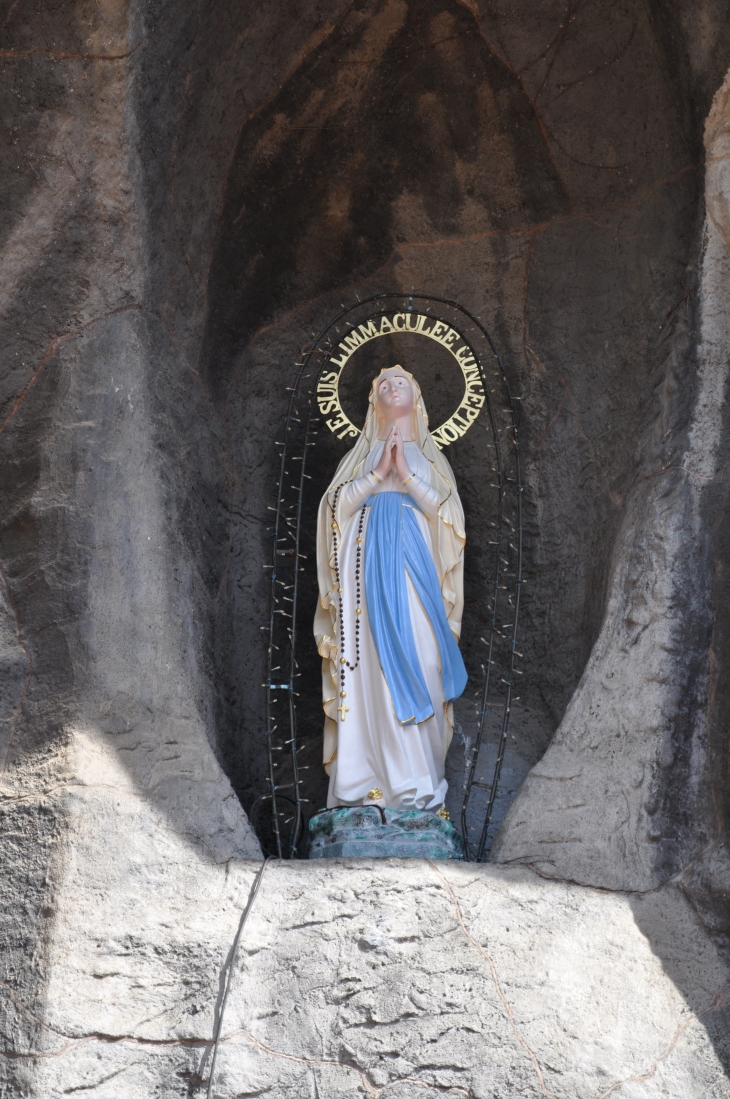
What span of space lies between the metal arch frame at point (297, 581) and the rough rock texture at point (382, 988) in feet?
1.84

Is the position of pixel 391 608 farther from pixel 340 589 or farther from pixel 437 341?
pixel 437 341

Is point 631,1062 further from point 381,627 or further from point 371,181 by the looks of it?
point 371,181

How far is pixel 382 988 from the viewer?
3641 mm

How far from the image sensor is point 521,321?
512 centimetres

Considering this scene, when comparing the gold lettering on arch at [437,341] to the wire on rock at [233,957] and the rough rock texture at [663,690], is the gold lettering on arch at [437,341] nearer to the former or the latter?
the rough rock texture at [663,690]

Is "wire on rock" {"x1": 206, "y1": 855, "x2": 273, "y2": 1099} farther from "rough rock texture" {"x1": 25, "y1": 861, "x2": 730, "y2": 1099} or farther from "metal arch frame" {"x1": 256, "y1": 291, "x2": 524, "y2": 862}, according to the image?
"metal arch frame" {"x1": 256, "y1": 291, "x2": 524, "y2": 862}

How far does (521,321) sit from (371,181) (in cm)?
75

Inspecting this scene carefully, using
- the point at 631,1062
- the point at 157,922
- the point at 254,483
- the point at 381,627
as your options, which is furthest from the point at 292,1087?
the point at 254,483

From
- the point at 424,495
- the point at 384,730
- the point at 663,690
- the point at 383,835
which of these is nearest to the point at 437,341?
the point at 424,495

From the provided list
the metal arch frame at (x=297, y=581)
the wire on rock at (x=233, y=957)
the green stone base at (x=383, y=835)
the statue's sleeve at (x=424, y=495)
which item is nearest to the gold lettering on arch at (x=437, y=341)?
the metal arch frame at (x=297, y=581)

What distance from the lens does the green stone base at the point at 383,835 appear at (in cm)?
410

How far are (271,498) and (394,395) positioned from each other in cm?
65

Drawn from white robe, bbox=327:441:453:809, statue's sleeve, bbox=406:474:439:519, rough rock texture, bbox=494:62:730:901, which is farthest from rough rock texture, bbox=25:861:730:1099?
statue's sleeve, bbox=406:474:439:519

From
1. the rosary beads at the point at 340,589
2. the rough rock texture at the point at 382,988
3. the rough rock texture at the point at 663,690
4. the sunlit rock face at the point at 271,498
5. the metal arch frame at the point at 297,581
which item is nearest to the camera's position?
the rough rock texture at the point at 382,988
